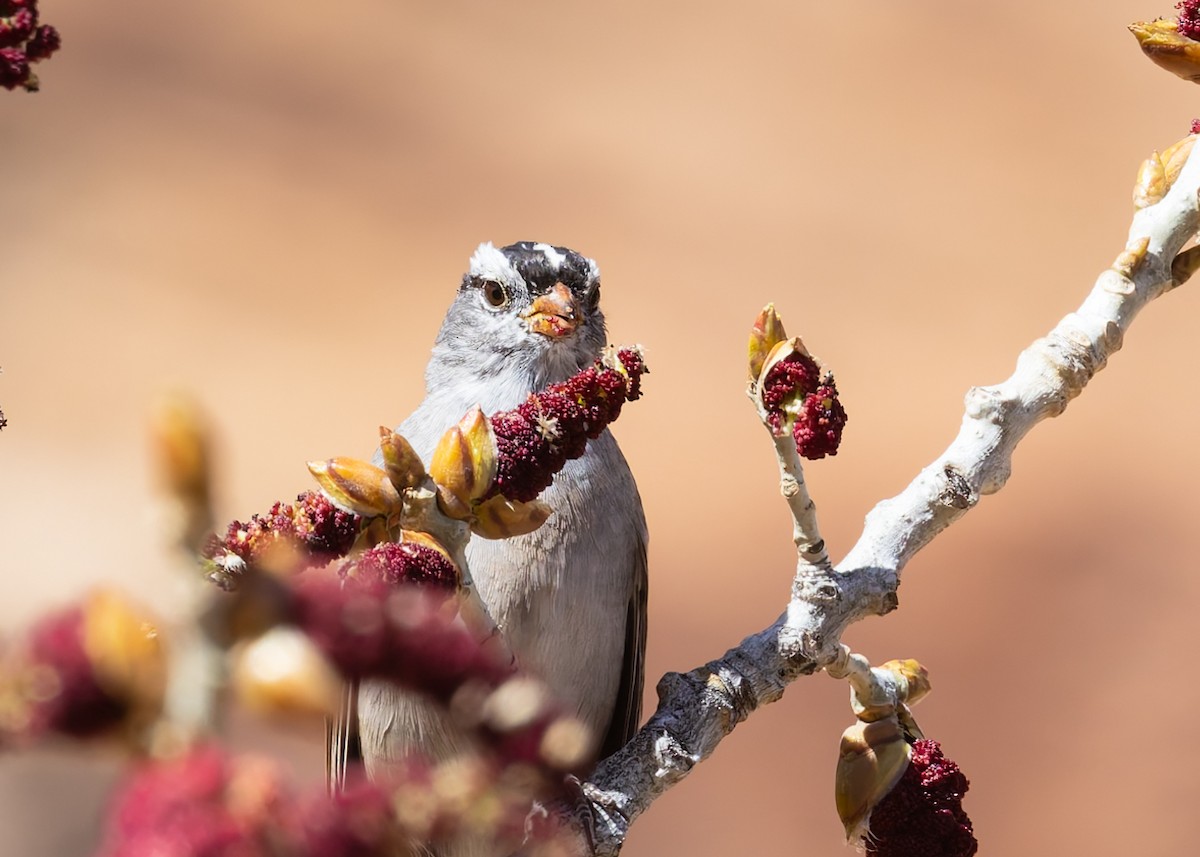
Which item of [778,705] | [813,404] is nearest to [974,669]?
[778,705]

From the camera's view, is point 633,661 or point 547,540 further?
point 633,661

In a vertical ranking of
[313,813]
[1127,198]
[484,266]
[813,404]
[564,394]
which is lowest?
[313,813]

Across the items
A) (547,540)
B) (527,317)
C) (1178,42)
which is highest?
(527,317)

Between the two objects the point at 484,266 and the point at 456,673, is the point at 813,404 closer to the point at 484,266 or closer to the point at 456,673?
the point at 456,673

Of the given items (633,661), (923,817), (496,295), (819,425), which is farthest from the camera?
(496,295)

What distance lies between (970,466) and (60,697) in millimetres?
1494

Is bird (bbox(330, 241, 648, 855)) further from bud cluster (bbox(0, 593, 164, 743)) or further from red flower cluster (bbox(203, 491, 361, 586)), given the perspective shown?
bud cluster (bbox(0, 593, 164, 743))

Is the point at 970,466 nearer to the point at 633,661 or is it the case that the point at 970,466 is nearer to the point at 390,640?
the point at 390,640

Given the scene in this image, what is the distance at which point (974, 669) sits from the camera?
6.23 m

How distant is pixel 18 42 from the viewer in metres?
0.76

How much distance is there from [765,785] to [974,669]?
1.04 meters

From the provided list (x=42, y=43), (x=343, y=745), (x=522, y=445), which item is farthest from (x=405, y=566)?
(x=343, y=745)

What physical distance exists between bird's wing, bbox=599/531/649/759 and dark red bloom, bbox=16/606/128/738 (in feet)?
9.07

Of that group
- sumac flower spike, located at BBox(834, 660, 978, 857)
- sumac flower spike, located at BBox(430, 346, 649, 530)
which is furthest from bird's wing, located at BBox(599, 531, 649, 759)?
sumac flower spike, located at BBox(430, 346, 649, 530)
